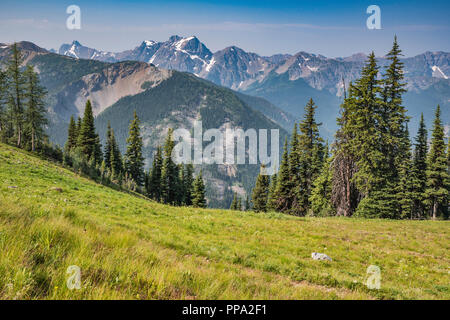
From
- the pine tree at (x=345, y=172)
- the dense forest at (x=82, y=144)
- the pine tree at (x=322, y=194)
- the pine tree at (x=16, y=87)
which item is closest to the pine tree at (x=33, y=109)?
the dense forest at (x=82, y=144)

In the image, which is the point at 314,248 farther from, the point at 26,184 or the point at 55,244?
the point at 26,184

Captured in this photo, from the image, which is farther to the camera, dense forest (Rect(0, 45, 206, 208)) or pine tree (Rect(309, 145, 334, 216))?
dense forest (Rect(0, 45, 206, 208))

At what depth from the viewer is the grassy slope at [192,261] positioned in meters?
3.36

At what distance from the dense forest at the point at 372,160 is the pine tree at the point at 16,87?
48404mm

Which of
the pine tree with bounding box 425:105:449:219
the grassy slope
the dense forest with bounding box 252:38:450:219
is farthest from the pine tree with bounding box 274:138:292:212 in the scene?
the grassy slope

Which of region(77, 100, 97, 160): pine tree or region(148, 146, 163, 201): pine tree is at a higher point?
region(77, 100, 97, 160): pine tree

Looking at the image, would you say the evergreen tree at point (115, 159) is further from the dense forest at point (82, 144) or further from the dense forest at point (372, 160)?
the dense forest at point (372, 160)

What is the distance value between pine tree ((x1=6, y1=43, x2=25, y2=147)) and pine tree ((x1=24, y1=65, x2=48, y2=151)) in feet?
3.12

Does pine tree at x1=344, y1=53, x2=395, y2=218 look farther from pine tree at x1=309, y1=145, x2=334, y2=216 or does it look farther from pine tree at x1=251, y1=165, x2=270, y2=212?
pine tree at x1=251, y1=165, x2=270, y2=212

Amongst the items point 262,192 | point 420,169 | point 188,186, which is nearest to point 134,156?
point 188,186

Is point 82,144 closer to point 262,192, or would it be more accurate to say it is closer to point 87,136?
point 87,136

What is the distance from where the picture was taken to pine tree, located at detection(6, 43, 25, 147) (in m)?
41.7

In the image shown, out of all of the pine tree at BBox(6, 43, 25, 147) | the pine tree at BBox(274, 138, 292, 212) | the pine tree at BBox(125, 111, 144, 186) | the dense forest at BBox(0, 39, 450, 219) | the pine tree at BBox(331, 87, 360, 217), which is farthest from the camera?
the pine tree at BBox(125, 111, 144, 186)
